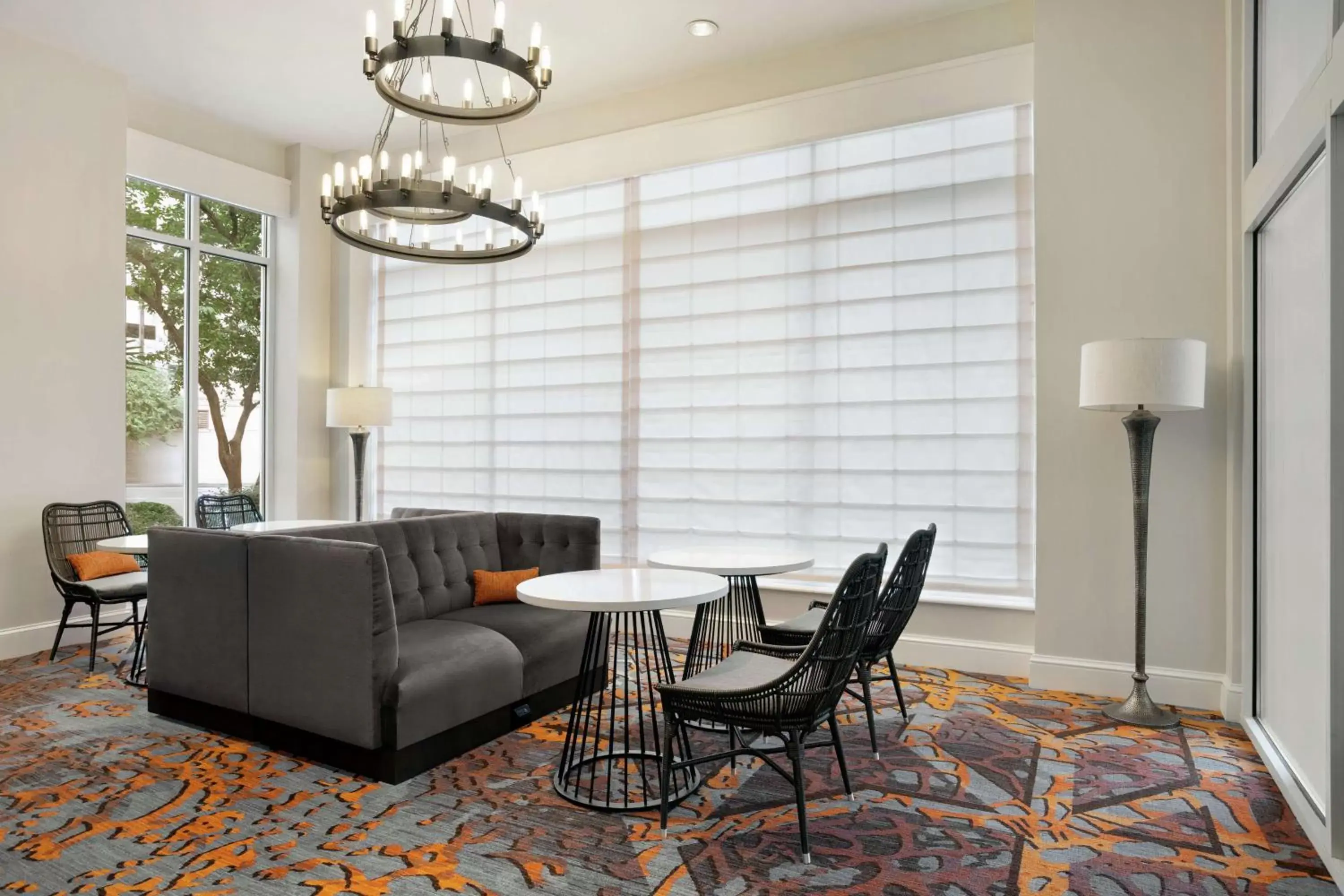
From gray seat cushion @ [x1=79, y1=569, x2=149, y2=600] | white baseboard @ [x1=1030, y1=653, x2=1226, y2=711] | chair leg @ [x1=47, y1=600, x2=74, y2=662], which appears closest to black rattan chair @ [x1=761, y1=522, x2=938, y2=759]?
white baseboard @ [x1=1030, y1=653, x2=1226, y2=711]

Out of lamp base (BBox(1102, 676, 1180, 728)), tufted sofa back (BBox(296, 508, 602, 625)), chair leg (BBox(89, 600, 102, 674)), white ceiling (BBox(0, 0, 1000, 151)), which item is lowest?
lamp base (BBox(1102, 676, 1180, 728))

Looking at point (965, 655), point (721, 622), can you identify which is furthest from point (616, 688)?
point (965, 655)

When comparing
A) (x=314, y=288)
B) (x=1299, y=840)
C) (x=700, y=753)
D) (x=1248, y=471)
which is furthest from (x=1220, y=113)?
(x=314, y=288)

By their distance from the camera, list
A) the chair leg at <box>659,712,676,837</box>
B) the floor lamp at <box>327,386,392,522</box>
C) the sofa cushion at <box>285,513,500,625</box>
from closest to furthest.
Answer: the chair leg at <box>659,712,676,837</box>
the sofa cushion at <box>285,513,500,625</box>
the floor lamp at <box>327,386,392,522</box>

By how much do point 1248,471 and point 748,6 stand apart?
136 inches

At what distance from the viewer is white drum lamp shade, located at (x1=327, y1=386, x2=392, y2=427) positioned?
613 centimetres

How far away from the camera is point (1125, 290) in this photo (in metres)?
4.06

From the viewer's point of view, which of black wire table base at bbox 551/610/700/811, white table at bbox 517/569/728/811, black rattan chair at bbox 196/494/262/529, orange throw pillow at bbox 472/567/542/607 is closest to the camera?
white table at bbox 517/569/728/811

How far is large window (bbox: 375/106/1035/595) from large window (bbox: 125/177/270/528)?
4.75 feet

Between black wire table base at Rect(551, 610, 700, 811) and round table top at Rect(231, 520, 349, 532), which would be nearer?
black wire table base at Rect(551, 610, 700, 811)

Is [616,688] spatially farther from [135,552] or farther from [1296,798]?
[135,552]

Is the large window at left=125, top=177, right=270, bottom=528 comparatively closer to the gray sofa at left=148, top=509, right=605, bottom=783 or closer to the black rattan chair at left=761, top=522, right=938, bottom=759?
the gray sofa at left=148, top=509, right=605, bottom=783

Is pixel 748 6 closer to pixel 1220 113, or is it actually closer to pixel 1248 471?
pixel 1220 113

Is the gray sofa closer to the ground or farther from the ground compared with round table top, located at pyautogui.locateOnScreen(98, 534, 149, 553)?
closer to the ground
